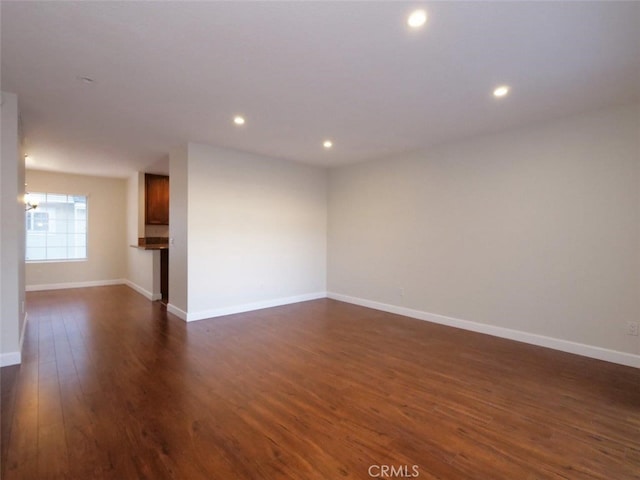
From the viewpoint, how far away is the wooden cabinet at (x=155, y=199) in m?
6.64

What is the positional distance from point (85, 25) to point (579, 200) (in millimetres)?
4470

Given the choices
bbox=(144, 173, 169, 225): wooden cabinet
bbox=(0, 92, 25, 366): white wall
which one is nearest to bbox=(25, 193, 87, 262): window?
bbox=(144, 173, 169, 225): wooden cabinet

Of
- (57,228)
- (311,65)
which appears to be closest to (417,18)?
(311,65)

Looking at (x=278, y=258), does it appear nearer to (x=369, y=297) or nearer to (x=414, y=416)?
(x=369, y=297)

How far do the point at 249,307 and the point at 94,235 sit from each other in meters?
4.85

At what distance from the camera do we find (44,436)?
1.94 metres

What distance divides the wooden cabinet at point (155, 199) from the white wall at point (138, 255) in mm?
92

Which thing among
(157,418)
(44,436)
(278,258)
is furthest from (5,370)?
(278,258)

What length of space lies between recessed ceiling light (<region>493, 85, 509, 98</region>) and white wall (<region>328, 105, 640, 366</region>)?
1.09m

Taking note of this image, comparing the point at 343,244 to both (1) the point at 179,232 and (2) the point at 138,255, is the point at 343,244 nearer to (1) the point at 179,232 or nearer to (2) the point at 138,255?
(1) the point at 179,232

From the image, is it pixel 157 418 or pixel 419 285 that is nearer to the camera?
pixel 157 418

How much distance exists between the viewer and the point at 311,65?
2.37 m
